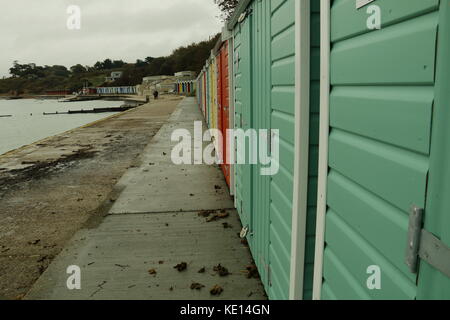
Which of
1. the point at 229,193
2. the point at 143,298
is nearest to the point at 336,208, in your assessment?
the point at 143,298

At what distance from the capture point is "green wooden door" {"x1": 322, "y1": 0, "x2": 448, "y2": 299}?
110cm

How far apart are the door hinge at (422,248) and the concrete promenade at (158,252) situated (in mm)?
2543

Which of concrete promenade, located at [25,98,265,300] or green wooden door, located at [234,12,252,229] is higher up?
green wooden door, located at [234,12,252,229]

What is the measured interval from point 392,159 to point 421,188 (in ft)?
0.60

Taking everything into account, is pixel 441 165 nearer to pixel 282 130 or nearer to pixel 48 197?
pixel 282 130

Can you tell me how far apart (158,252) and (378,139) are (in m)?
3.44

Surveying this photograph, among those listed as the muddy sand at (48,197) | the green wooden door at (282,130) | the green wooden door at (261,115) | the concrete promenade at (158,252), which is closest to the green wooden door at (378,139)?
the green wooden door at (282,130)

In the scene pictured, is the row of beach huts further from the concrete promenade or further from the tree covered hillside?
the tree covered hillside

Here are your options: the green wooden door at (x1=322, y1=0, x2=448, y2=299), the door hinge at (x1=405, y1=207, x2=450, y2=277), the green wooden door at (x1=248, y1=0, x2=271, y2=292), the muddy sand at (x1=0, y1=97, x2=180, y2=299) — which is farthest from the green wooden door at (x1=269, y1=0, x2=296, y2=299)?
the muddy sand at (x1=0, y1=97, x2=180, y2=299)

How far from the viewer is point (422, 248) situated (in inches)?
42.6

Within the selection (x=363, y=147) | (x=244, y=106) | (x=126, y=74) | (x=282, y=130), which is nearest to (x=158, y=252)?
(x=244, y=106)

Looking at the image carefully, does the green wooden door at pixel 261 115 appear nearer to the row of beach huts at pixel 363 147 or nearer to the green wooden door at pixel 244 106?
the green wooden door at pixel 244 106

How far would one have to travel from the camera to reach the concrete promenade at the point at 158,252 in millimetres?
3553
